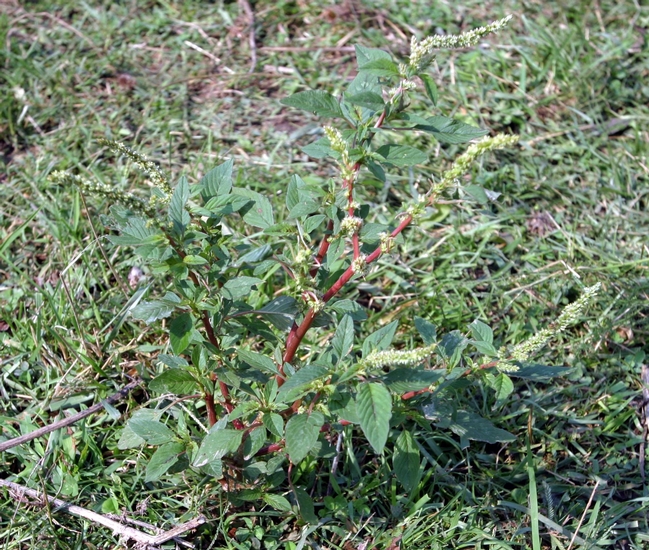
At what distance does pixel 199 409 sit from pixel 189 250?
90 cm

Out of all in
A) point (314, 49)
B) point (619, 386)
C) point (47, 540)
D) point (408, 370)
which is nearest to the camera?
point (408, 370)

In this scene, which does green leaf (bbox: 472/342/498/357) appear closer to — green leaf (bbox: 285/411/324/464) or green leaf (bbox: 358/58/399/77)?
green leaf (bbox: 285/411/324/464)

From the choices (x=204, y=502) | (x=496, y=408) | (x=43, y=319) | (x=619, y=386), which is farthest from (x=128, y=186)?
(x=619, y=386)

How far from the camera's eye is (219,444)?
1720 mm

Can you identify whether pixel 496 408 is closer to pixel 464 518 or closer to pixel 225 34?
pixel 464 518

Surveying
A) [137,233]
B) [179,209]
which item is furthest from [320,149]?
[137,233]

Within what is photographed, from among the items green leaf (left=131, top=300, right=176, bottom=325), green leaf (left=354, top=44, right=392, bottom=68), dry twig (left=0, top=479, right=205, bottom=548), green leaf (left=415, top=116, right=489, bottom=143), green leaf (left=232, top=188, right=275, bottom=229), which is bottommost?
dry twig (left=0, top=479, right=205, bottom=548)

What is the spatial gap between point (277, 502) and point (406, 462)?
1.57 ft

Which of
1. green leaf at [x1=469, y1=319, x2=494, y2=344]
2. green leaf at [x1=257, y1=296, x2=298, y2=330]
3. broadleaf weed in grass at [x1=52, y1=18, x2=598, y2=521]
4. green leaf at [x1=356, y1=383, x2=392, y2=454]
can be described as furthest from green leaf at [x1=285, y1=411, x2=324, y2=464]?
green leaf at [x1=469, y1=319, x2=494, y2=344]

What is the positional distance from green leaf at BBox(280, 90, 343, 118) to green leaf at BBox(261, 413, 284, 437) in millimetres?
742

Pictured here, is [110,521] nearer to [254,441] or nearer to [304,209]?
[254,441]

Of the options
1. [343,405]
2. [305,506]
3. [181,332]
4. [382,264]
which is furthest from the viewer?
[382,264]

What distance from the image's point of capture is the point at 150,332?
2588 millimetres

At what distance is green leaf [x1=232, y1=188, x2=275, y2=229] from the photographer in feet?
6.00
